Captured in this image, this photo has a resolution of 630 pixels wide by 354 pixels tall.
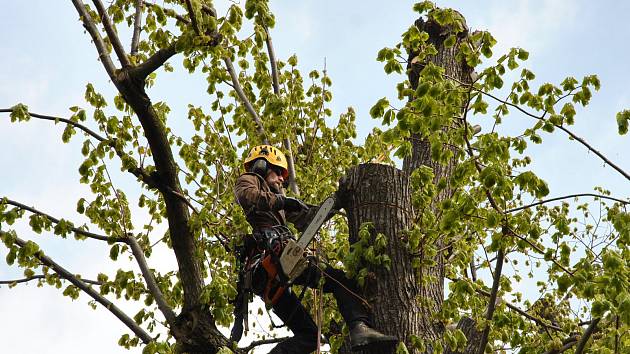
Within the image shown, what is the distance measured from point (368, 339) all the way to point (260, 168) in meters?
1.99

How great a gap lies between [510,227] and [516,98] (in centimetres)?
109

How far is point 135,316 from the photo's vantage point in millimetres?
7125

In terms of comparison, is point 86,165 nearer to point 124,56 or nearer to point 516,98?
point 124,56

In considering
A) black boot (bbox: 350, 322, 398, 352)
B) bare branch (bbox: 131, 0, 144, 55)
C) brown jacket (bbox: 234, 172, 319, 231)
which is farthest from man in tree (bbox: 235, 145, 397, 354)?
bare branch (bbox: 131, 0, 144, 55)

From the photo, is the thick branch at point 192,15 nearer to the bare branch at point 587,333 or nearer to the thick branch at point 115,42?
the thick branch at point 115,42

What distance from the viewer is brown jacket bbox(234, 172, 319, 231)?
625 centimetres

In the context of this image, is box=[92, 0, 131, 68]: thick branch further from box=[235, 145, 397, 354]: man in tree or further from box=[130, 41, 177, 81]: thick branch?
box=[235, 145, 397, 354]: man in tree

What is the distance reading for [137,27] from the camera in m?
7.48

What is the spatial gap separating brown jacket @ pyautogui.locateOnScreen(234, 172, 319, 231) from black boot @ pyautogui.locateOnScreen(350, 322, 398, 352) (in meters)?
1.37

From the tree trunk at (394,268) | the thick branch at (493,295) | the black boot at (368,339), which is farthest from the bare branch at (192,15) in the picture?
the thick branch at (493,295)

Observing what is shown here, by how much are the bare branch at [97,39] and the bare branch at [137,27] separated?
1.31 ft

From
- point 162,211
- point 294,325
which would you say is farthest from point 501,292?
point 162,211

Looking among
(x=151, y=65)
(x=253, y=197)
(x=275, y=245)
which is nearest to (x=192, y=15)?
(x=151, y=65)

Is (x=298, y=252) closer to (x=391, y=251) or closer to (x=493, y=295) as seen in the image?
(x=391, y=251)
